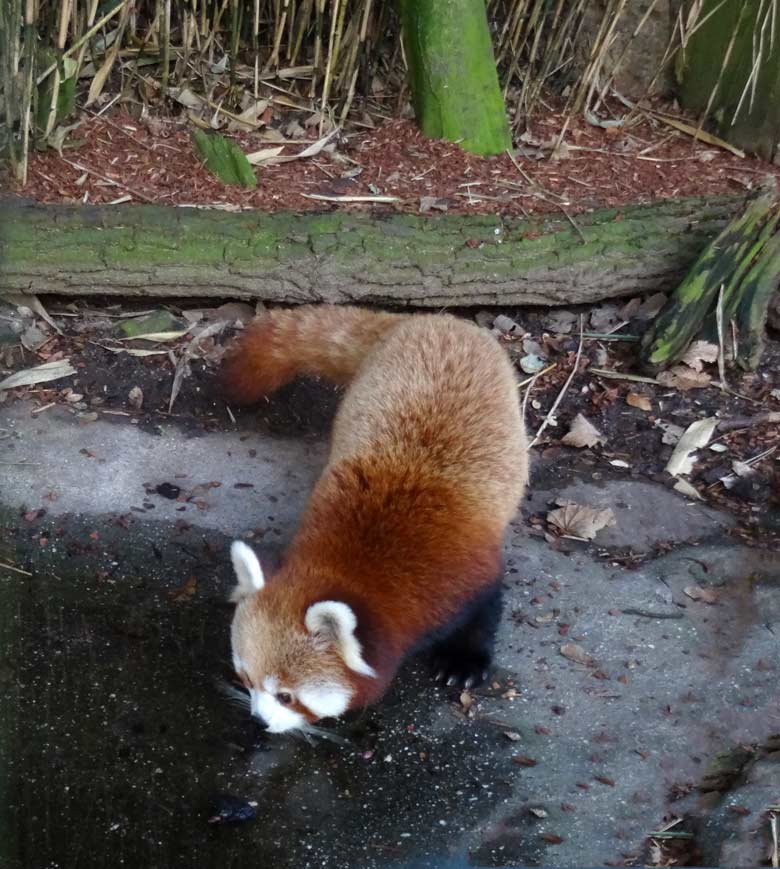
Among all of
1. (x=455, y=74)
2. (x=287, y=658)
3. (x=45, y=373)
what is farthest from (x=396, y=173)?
(x=287, y=658)

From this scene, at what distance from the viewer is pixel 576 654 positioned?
322 centimetres

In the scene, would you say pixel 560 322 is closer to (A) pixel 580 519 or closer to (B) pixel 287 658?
(A) pixel 580 519

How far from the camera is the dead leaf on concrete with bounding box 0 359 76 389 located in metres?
4.05

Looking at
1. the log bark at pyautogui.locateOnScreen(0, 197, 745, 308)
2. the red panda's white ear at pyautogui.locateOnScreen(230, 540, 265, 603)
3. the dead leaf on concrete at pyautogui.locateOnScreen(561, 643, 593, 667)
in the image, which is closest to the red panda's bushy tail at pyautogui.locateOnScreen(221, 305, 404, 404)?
the log bark at pyautogui.locateOnScreen(0, 197, 745, 308)

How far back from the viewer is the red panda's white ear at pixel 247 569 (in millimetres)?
2748

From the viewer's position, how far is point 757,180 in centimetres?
493

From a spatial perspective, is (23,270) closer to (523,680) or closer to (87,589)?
(87,589)

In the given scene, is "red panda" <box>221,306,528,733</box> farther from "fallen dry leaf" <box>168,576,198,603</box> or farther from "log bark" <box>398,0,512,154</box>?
"log bark" <box>398,0,512,154</box>

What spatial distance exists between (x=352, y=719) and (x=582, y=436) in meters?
1.66

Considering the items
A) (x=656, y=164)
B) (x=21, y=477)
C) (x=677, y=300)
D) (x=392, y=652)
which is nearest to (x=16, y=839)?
(x=392, y=652)

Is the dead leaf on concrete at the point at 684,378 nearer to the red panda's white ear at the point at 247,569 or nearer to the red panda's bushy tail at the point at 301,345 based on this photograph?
the red panda's bushy tail at the point at 301,345

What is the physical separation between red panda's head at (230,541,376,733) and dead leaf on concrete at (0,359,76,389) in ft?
5.64

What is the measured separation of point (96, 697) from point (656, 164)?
3.75 metres

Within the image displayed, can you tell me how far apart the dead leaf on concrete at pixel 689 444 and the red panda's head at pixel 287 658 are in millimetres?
1818
